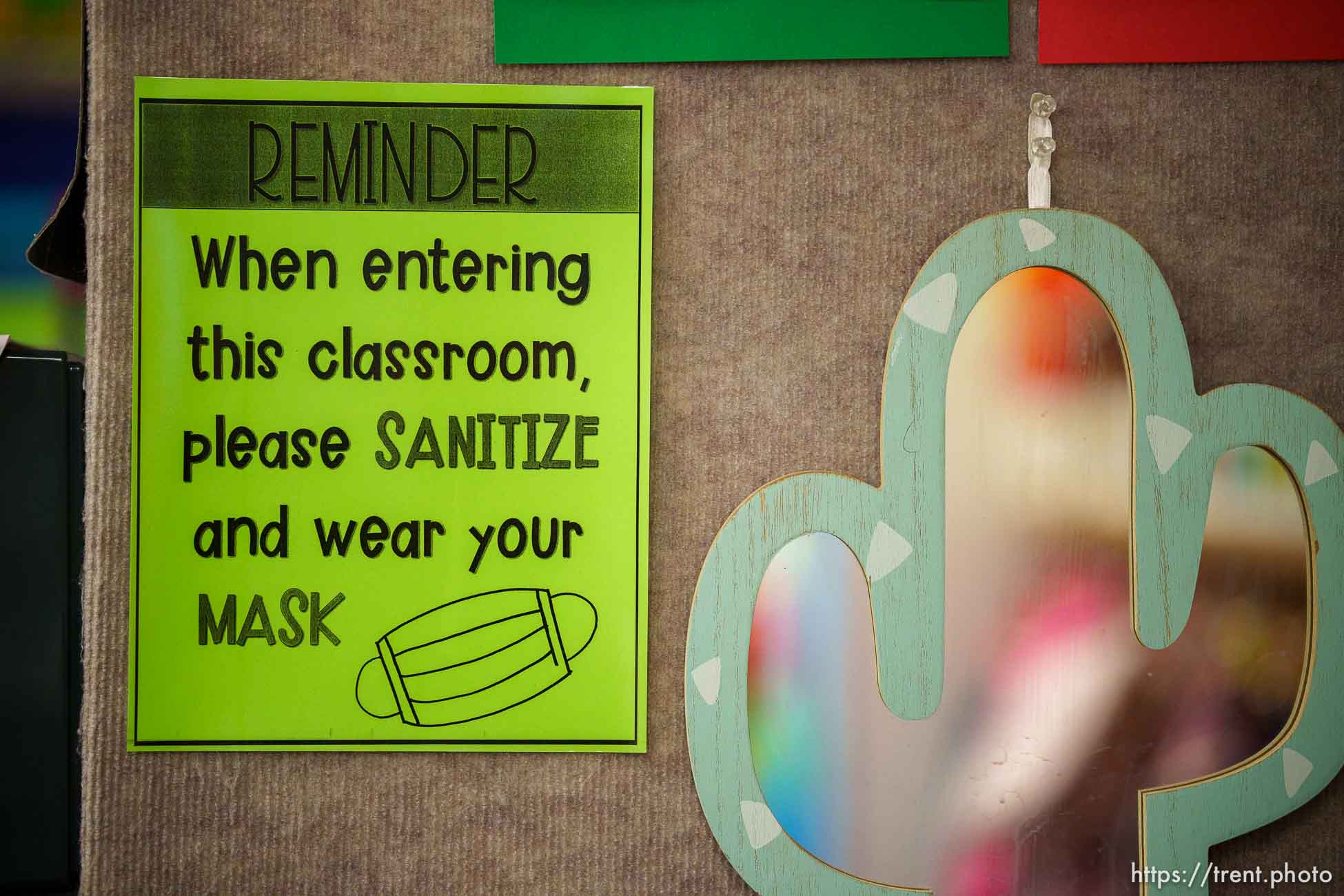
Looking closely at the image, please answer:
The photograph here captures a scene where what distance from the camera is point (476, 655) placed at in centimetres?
60

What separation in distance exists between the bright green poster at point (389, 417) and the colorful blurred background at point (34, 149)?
203mm

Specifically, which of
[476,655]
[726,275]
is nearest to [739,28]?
[726,275]

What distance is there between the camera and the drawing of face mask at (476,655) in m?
0.60

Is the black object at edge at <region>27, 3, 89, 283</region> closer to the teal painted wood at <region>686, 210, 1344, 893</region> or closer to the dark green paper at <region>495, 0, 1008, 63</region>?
the dark green paper at <region>495, 0, 1008, 63</region>

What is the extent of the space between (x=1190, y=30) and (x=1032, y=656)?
1.66ft

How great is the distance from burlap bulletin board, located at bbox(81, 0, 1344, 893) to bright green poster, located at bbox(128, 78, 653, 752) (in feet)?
0.08

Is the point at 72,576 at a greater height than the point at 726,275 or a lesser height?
lesser

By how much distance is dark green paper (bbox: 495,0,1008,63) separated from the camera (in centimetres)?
60

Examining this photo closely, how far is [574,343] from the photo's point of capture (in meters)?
0.60

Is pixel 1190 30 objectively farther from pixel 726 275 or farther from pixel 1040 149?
pixel 726 275

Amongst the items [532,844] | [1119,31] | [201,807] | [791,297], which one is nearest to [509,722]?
[532,844]

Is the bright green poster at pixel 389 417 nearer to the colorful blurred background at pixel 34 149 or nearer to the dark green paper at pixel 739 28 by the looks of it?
the dark green paper at pixel 739 28

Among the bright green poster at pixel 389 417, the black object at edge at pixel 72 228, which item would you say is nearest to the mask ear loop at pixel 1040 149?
the bright green poster at pixel 389 417

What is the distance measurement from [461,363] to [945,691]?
0.45m
